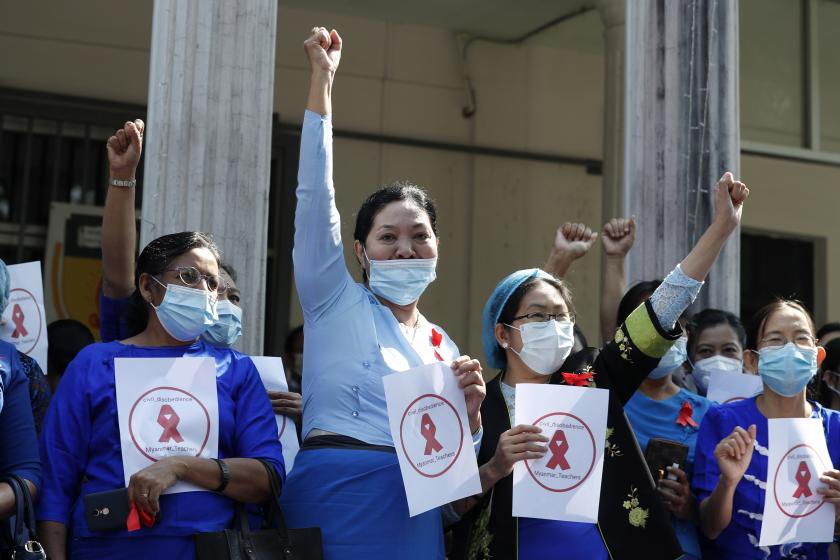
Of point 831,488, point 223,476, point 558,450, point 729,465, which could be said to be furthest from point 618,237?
point 223,476

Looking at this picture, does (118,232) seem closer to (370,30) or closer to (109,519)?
(109,519)

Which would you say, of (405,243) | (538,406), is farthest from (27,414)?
(538,406)

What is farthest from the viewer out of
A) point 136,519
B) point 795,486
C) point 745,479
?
point 745,479

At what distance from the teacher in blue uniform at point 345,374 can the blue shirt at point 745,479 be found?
3.18ft

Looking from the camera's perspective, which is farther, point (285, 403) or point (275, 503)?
point (285, 403)

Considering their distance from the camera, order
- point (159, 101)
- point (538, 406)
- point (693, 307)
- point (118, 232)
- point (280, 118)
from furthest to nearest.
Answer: point (280, 118) → point (693, 307) → point (159, 101) → point (118, 232) → point (538, 406)

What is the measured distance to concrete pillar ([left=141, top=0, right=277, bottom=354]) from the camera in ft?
16.6

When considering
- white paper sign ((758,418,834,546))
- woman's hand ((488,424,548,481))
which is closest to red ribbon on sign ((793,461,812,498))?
white paper sign ((758,418,834,546))

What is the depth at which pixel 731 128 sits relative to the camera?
20.8 ft

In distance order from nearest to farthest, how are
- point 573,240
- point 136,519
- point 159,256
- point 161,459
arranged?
point 136,519 < point 161,459 < point 159,256 < point 573,240

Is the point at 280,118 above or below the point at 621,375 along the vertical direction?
above

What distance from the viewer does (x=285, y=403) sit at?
416cm

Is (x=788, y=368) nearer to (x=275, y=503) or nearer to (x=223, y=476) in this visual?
(x=275, y=503)

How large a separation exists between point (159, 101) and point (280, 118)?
13.4ft
